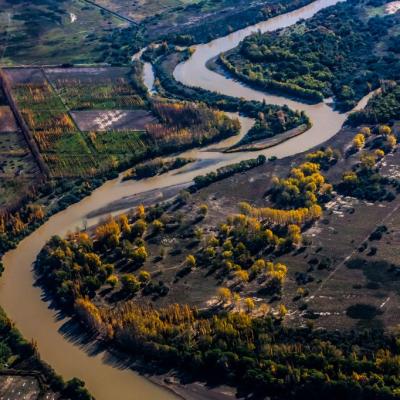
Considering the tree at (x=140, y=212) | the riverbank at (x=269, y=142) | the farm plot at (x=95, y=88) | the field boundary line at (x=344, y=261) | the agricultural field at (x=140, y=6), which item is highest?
the agricultural field at (x=140, y=6)

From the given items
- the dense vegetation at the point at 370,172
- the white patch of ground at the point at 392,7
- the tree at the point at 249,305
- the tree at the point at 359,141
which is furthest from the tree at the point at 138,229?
the white patch of ground at the point at 392,7

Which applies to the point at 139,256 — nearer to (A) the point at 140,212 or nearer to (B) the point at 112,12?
(A) the point at 140,212

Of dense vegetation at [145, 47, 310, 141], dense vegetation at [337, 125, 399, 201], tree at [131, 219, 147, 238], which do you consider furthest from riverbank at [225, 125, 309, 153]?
tree at [131, 219, 147, 238]

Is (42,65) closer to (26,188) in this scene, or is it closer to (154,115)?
(154,115)

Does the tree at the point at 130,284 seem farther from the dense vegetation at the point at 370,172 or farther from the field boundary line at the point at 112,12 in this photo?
the field boundary line at the point at 112,12

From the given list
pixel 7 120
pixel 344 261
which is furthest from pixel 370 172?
pixel 7 120

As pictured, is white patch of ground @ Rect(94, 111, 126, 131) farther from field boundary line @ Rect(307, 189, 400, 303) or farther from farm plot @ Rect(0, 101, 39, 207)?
field boundary line @ Rect(307, 189, 400, 303)

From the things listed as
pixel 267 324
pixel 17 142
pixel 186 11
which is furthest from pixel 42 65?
pixel 267 324
